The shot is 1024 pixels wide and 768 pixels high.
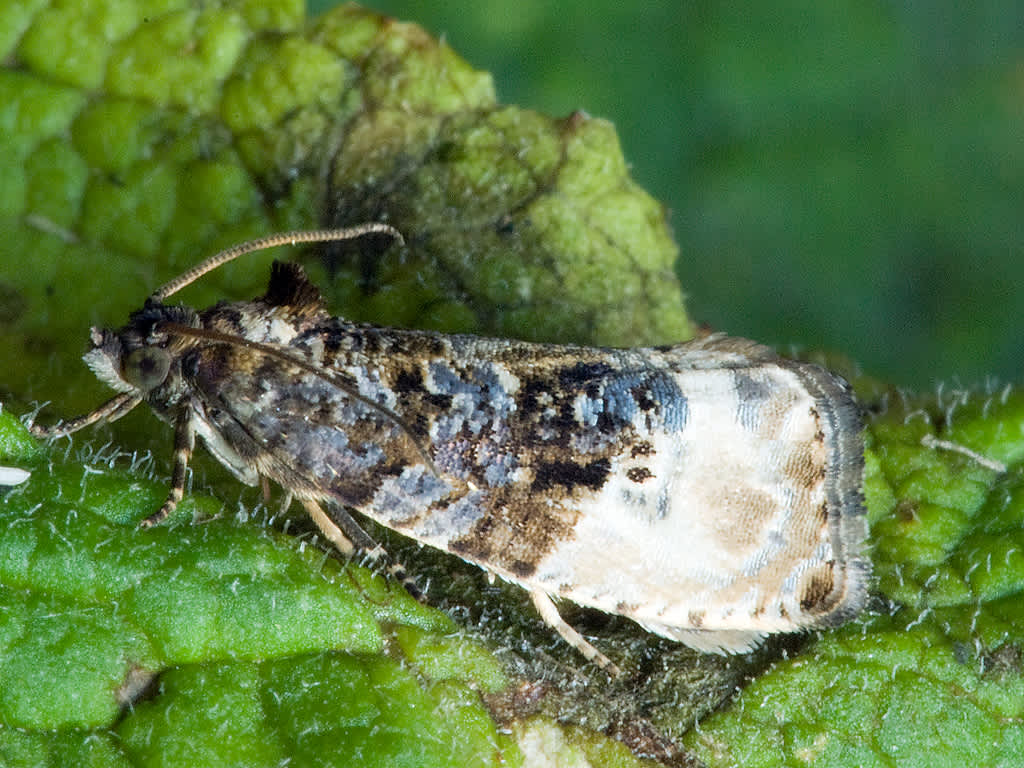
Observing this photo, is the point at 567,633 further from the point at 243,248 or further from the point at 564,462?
the point at 243,248

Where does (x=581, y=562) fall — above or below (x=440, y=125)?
below

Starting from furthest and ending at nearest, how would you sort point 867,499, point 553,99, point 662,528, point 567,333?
point 553,99 → point 567,333 → point 867,499 → point 662,528

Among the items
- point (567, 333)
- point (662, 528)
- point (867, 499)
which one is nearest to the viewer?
point (662, 528)

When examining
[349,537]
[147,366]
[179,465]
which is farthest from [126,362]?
[349,537]

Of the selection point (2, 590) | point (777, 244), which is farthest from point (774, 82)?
point (2, 590)

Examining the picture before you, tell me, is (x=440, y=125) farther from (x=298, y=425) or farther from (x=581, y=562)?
(x=581, y=562)

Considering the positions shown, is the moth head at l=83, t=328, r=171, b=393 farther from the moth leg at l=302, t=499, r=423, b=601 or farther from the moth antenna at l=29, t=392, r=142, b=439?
the moth leg at l=302, t=499, r=423, b=601

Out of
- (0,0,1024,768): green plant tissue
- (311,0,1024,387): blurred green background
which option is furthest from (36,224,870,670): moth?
(311,0,1024,387): blurred green background
